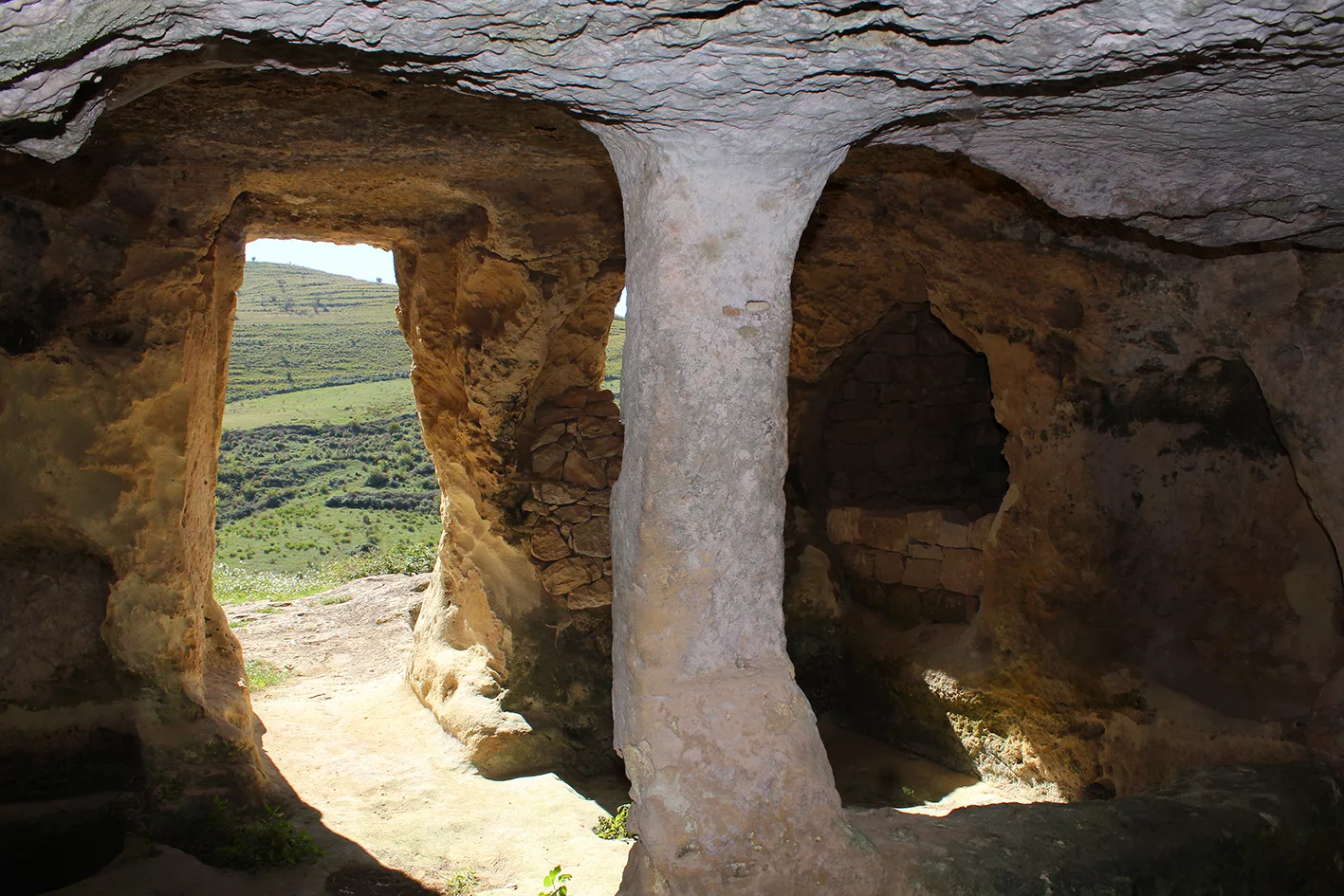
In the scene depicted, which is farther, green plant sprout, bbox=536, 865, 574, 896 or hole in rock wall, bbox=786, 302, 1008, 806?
hole in rock wall, bbox=786, 302, 1008, 806

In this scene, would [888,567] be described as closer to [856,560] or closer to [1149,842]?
[856,560]

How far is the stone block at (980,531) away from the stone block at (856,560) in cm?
79

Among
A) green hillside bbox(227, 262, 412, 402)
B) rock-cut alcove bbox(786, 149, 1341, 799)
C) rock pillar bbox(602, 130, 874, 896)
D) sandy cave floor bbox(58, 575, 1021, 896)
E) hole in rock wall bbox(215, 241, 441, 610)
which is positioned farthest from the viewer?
green hillside bbox(227, 262, 412, 402)

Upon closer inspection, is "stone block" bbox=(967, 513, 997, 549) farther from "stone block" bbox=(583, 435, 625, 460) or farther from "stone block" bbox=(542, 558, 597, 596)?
"stone block" bbox=(542, 558, 597, 596)

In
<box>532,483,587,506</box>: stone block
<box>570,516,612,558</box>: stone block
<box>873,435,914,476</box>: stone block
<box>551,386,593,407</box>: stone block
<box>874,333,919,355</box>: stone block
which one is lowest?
<box>570,516,612,558</box>: stone block

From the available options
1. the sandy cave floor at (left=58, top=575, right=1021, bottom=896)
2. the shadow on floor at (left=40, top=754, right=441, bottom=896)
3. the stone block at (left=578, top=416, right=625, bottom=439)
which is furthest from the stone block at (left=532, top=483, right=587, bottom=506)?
the shadow on floor at (left=40, top=754, right=441, bottom=896)

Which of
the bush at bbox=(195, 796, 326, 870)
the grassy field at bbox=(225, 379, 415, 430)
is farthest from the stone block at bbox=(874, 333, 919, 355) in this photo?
the grassy field at bbox=(225, 379, 415, 430)

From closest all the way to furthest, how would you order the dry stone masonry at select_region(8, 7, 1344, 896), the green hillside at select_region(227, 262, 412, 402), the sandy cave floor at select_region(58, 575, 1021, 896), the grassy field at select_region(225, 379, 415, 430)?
the dry stone masonry at select_region(8, 7, 1344, 896) < the sandy cave floor at select_region(58, 575, 1021, 896) < the grassy field at select_region(225, 379, 415, 430) < the green hillside at select_region(227, 262, 412, 402)

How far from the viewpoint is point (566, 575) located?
592 cm

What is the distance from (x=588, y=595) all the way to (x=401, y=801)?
140 centimetres

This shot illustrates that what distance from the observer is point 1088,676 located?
4.79 meters

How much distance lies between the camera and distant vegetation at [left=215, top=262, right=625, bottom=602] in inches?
650

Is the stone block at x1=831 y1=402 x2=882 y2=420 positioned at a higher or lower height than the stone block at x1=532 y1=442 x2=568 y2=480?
higher

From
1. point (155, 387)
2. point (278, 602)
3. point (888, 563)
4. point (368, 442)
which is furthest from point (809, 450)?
point (368, 442)
